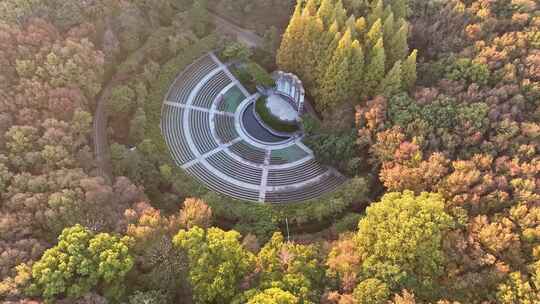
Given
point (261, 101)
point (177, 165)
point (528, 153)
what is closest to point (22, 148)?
point (177, 165)

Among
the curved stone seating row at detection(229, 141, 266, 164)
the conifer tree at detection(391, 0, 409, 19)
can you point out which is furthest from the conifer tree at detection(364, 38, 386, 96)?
the curved stone seating row at detection(229, 141, 266, 164)

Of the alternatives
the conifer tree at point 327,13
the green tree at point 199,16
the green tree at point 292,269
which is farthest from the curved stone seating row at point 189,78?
the green tree at point 292,269

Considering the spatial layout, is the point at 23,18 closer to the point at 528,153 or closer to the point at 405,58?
the point at 405,58

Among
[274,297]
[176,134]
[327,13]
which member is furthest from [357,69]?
[274,297]

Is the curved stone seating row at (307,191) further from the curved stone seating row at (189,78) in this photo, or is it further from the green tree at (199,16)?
the green tree at (199,16)

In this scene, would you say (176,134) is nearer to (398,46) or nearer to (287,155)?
(287,155)

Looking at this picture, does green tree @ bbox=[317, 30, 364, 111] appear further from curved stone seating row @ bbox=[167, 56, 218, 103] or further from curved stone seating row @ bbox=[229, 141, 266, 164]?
curved stone seating row @ bbox=[167, 56, 218, 103]
